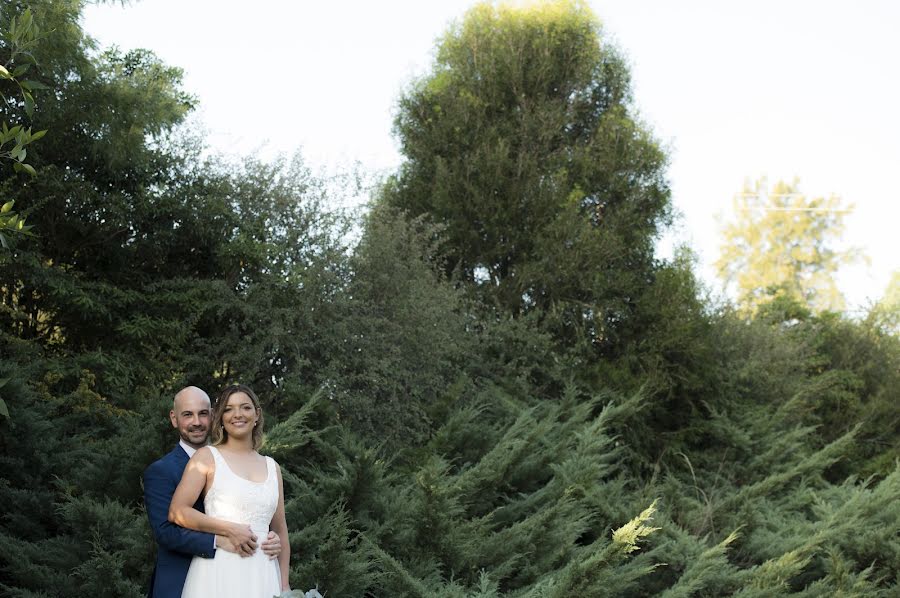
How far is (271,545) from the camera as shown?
441 cm

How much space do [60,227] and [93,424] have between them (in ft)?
11.5

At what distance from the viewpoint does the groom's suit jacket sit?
4.27 meters

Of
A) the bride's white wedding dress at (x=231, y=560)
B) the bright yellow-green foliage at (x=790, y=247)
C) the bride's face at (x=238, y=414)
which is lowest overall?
the bride's white wedding dress at (x=231, y=560)

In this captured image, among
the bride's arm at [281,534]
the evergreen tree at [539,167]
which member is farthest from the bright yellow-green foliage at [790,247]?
the bride's arm at [281,534]

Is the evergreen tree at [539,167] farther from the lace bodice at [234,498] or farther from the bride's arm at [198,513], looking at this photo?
the bride's arm at [198,513]

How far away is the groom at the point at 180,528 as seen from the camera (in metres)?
4.28

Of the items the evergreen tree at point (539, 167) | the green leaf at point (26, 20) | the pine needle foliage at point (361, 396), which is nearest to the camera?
the green leaf at point (26, 20)

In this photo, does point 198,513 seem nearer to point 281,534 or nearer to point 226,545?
point 226,545

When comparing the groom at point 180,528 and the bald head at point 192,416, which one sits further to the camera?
the bald head at point 192,416

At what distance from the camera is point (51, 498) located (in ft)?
26.3

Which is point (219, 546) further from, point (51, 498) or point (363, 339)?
point (363, 339)

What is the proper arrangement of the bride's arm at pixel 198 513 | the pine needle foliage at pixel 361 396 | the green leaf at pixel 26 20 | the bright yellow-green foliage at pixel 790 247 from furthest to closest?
the bright yellow-green foliage at pixel 790 247, the pine needle foliage at pixel 361 396, the green leaf at pixel 26 20, the bride's arm at pixel 198 513

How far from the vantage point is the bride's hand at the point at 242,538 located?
168 inches

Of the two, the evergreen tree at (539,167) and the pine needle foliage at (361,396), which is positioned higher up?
the evergreen tree at (539,167)
